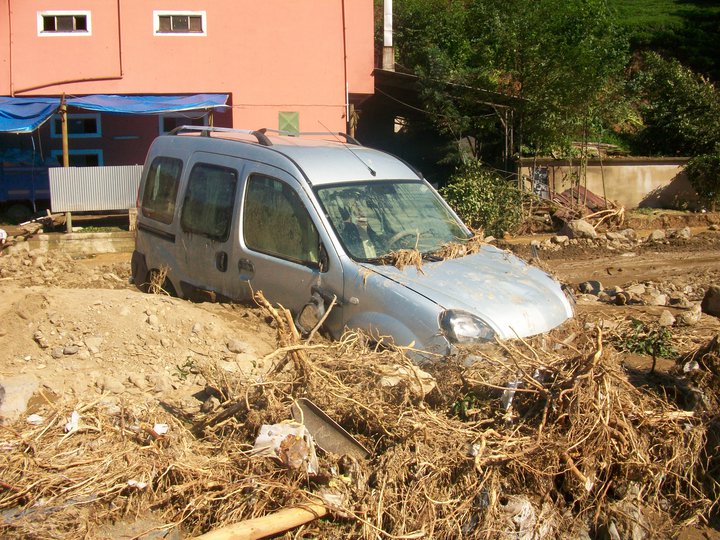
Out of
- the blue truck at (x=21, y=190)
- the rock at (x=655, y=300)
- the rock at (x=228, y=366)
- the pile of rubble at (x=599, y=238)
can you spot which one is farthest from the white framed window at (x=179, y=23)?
the rock at (x=228, y=366)

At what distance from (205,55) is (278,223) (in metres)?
12.1

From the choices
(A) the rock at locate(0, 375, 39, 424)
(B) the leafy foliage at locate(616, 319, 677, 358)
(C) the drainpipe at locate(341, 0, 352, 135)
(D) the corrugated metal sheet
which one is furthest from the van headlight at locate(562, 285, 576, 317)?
(C) the drainpipe at locate(341, 0, 352, 135)

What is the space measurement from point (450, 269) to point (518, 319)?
0.72 m

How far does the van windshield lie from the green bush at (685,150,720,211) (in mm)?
12587

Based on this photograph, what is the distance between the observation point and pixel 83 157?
18.4 m

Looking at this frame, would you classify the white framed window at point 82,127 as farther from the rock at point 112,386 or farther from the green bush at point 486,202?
the rock at point 112,386

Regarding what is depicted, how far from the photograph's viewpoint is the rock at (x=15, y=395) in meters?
A: 4.77

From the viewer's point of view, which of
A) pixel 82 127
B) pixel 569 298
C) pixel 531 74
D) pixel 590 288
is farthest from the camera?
pixel 82 127

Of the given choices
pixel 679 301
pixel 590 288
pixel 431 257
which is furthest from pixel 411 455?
pixel 590 288

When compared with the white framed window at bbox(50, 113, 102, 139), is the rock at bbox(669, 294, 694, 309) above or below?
below

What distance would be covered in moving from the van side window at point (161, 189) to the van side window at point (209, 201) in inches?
11.2

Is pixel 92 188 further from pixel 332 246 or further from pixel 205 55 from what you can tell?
pixel 332 246

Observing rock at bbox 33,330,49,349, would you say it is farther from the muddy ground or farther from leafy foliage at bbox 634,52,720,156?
leafy foliage at bbox 634,52,720,156

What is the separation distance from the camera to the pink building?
1673 centimetres
